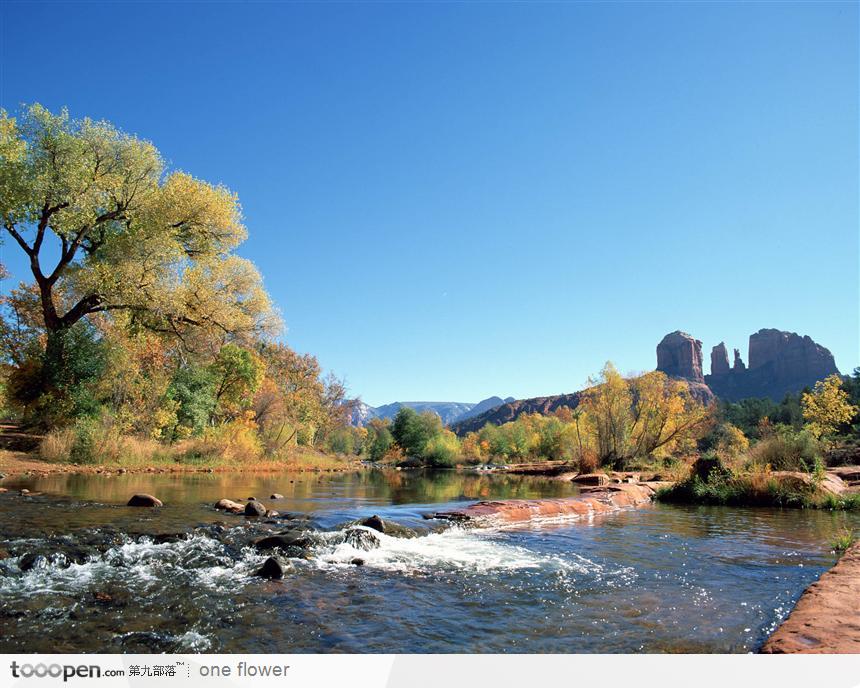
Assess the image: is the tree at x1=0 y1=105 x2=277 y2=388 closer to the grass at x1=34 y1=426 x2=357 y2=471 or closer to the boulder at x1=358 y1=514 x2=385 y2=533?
the grass at x1=34 y1=426 x2=357 y2=471

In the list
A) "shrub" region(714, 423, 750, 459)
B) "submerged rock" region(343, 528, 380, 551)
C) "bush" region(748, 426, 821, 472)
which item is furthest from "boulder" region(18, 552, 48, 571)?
"bush" region(748, 426, 821, 472)

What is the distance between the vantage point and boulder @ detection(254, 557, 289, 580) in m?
5.78

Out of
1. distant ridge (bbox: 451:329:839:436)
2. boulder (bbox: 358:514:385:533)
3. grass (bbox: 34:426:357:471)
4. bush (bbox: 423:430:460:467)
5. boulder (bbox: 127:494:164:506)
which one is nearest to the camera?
boulder (bbox: 358:514:385:533)

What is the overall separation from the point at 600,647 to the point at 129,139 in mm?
21071

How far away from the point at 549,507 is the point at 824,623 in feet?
30.1

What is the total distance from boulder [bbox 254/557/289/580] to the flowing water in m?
0.14

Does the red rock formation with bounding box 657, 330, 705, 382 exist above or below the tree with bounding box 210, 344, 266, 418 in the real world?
above

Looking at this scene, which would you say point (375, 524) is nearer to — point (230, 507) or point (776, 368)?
point (230, 507)

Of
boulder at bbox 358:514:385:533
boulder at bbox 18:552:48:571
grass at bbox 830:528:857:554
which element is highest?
boulder at bbox 18:552:48:571

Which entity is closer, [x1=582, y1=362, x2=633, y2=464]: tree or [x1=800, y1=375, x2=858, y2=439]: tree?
[x1=800, y1=375, x2=858, y2=439]: tree

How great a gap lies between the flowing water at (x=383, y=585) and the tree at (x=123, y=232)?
10.7m

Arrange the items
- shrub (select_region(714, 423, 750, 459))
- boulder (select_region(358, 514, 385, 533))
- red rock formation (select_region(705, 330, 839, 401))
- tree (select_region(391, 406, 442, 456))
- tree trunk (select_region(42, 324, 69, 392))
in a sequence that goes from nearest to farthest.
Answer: boulder (select_region(358, 514, 385, 533)) < tree trunk (select_region(42, 324, 69, 392)) < shrub (select_region(714, 423, 750, 459)) < tree (select_region(391, 406, 442, 456)) < red rock formation (select_region(705, 330, 839, 401))

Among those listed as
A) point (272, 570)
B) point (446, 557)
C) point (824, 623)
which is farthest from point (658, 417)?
point (272, 570)

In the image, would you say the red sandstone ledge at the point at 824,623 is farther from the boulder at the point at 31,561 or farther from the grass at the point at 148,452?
the grass at the point at 148,452
